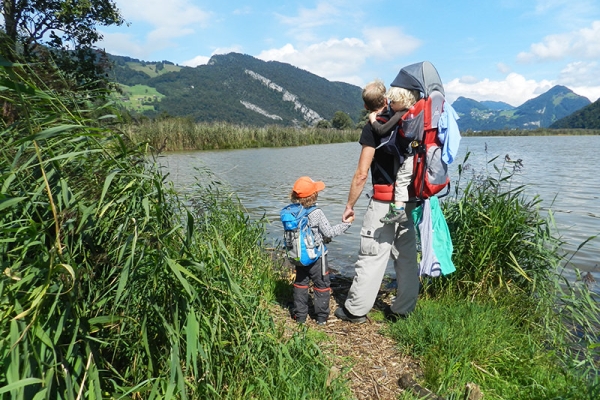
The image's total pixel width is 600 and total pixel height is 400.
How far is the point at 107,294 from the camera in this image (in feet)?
7.04

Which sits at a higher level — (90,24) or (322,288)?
(90,24)

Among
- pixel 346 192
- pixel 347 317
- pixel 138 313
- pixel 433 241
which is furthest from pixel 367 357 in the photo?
pixel 346 192

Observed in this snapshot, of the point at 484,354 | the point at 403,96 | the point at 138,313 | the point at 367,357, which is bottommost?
the point at 367,357

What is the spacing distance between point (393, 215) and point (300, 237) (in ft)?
2.92

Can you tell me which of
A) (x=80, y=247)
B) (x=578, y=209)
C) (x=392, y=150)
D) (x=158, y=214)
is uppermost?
(x=392, y=150)

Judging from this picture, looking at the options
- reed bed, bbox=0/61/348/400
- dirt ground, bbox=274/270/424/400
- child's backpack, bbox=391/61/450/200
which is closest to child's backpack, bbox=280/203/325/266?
dirt ground, bbox=274/270/424/400

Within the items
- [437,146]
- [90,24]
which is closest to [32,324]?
[437,146]

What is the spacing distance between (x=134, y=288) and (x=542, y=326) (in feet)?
11.1

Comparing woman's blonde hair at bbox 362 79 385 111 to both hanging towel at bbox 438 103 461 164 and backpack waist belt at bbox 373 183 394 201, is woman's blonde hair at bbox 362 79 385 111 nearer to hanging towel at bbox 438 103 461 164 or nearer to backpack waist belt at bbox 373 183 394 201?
hanging towel at bbox 438 103 461 164

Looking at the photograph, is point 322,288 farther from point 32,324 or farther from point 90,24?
point 90,24

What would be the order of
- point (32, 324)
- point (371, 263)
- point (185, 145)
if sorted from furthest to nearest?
1. point (185, 145)
2. point (371, 263)
3. point (32, 324)

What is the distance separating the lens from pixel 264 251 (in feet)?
16.8

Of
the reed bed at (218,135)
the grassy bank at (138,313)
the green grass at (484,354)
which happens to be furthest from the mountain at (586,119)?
the grassy bank at (138,313)

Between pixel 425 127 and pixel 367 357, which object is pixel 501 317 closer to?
pixel 367 357
